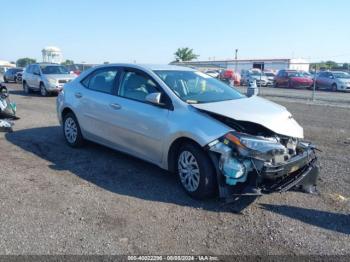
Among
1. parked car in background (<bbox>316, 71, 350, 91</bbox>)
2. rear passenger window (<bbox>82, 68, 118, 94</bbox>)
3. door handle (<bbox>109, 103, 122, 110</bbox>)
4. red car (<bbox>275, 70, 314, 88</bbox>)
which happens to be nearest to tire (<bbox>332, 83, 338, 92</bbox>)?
parked car in background (<bbox>316, 71, 350, 91</bbox>)

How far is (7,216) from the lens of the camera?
169 inches

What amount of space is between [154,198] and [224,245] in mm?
1382

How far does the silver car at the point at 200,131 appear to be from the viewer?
4418 millimetres

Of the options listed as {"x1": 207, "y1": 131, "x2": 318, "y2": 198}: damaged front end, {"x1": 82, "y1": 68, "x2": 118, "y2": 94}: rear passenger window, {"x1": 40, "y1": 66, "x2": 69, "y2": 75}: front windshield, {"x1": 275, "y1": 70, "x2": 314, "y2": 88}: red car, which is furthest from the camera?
{"x1": 275, "y1": 70, "x2": 314, "y2": 88}: red car

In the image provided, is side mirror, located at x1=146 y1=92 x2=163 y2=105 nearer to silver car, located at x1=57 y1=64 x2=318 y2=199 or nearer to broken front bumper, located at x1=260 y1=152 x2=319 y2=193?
silver car, located at x1=57 y1=64 x2=318 y2=199

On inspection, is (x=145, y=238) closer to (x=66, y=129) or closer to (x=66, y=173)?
(x=66, y=173)

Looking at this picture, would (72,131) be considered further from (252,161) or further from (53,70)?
(53,70)

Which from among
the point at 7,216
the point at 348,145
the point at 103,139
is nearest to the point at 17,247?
the point at 7,216

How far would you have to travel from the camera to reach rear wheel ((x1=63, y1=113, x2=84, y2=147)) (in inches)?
278

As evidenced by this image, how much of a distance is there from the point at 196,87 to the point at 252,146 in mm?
1621

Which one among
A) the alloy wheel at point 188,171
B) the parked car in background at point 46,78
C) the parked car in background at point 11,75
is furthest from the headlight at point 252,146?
the parked car in background at point 11,75

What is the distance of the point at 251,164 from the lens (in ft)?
14.4

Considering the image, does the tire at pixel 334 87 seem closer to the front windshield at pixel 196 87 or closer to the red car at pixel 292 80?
the red car at pixel 292 80

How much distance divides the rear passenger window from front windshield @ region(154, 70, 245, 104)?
0.97 metres
